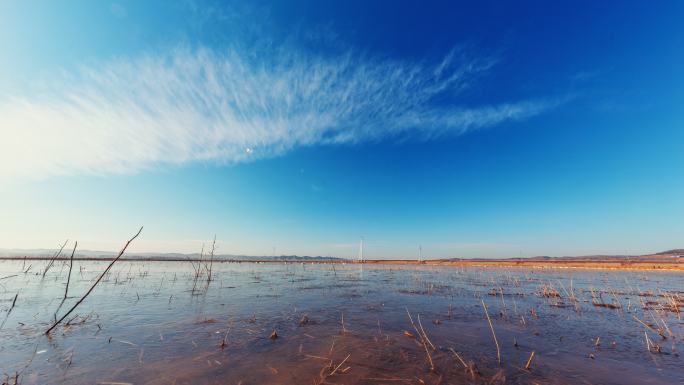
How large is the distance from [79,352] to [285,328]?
6.25 meters

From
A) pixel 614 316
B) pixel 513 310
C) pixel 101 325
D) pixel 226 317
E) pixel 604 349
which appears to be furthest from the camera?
pixel 513 310

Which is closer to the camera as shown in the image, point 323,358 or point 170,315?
point 323,358

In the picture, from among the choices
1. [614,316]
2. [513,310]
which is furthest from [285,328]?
[614,316]

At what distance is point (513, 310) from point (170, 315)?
1794 cm

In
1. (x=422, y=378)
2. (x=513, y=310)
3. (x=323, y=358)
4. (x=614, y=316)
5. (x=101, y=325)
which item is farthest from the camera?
(x=513, y=310)

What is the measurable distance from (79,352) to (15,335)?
375 centimetres

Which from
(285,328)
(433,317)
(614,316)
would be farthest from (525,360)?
(614,316)

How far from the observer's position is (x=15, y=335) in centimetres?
919

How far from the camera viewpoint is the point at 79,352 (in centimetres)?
781

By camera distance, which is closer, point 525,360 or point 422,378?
point 422,378

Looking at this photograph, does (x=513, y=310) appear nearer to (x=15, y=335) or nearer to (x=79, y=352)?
(x=79, y=352)

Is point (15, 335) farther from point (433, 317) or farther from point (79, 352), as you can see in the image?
point (433, 317)

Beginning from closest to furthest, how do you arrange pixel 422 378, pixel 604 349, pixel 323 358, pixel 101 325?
pixel 422 378 < pixel 323 358 < pixel 604 349 < pixel 101 325

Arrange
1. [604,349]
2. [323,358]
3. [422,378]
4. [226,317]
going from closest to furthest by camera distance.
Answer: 1. [422,378]
2. [323,358]
3. [604,349]
4. [226,317]
